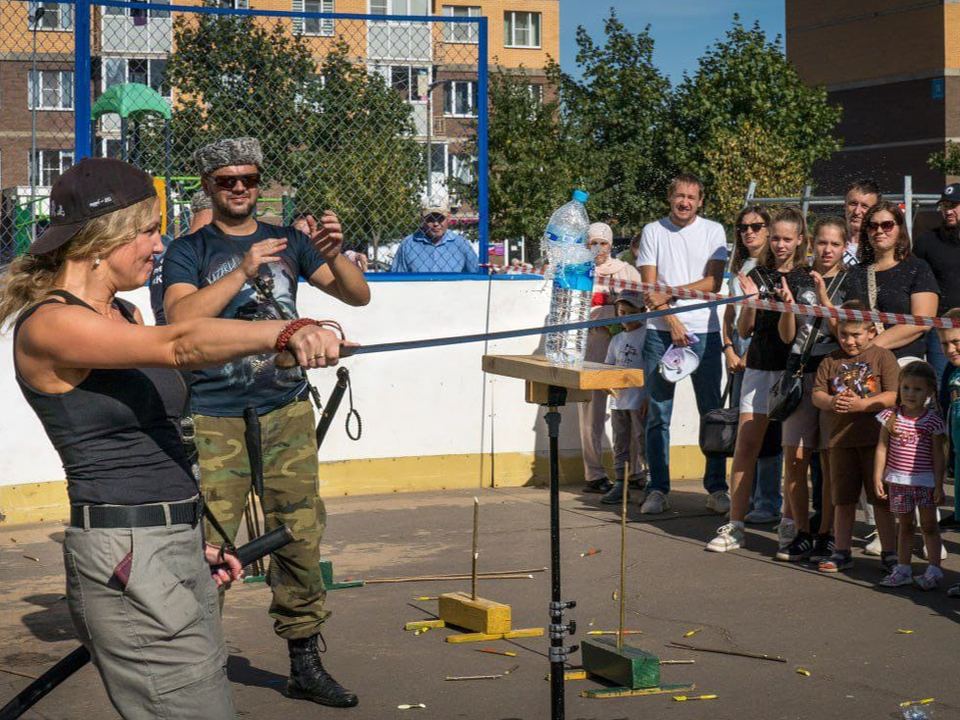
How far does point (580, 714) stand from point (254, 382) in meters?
1.77

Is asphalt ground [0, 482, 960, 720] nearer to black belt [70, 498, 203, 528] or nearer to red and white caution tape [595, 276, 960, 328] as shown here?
red and white caution tape [595, 276, 960, 328]

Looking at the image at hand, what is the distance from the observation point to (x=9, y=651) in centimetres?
581

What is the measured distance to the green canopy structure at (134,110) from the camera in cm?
870

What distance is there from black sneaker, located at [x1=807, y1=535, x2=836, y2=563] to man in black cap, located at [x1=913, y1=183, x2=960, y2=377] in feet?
5.54

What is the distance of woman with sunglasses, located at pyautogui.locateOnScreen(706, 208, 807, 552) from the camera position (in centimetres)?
756

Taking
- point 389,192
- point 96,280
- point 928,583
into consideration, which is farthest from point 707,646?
point 389,192

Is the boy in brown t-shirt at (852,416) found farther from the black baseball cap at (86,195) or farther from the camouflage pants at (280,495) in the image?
the black baseball cap at (86,195)

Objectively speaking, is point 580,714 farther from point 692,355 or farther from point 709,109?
point 709,109

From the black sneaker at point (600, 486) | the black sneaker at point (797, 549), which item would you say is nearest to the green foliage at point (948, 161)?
the black sneaker at point (600, 486)

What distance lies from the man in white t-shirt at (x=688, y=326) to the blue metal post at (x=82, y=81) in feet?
12.5

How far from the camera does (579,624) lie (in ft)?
20.3

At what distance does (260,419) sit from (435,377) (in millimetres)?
4509

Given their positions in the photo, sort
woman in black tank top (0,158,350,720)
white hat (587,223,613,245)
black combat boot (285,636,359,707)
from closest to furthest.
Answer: woman in black tank top (0,158,350,720) < black combat boot (285,636,359,707) < white hat (587,223,613,245)

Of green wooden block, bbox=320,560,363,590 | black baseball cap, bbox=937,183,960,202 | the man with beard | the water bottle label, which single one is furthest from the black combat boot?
black baseball cap, bbox=937,183,960,202
